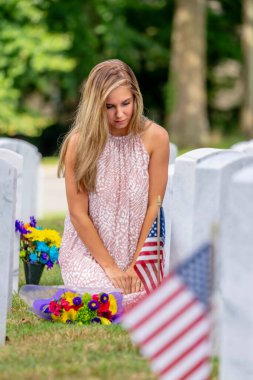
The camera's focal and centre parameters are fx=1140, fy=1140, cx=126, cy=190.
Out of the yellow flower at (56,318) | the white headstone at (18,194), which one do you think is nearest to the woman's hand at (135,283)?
the yellow flower at (56,318)

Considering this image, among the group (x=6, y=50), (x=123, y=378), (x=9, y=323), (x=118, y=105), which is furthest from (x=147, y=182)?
(x=6, y=50)

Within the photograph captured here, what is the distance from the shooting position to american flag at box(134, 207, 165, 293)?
6281 millimetres

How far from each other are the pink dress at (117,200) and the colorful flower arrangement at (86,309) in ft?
1.43

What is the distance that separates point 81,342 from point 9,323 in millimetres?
907

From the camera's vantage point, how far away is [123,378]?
464 cm

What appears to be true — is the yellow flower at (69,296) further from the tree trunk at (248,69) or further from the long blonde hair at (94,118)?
the tree trunk at (248,69)

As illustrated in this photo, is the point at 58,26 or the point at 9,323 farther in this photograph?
the point at 58,26

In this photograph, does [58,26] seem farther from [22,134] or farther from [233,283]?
[233,283]

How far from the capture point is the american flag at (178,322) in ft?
13.2

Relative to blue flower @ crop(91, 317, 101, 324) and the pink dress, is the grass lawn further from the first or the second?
the pink dress

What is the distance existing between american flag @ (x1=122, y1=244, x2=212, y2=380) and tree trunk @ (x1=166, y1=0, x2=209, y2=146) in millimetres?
26831

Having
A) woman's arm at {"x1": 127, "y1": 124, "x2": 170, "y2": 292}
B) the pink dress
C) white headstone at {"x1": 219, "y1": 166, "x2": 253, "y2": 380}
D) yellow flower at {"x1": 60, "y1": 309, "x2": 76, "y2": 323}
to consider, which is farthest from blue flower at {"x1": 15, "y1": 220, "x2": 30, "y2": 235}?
white headstone at {"x1": 219, "y1": 166, "x2": 253, "y2": 380}

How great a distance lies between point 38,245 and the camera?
25.6 feet

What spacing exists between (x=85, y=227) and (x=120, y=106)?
0.77 metres
